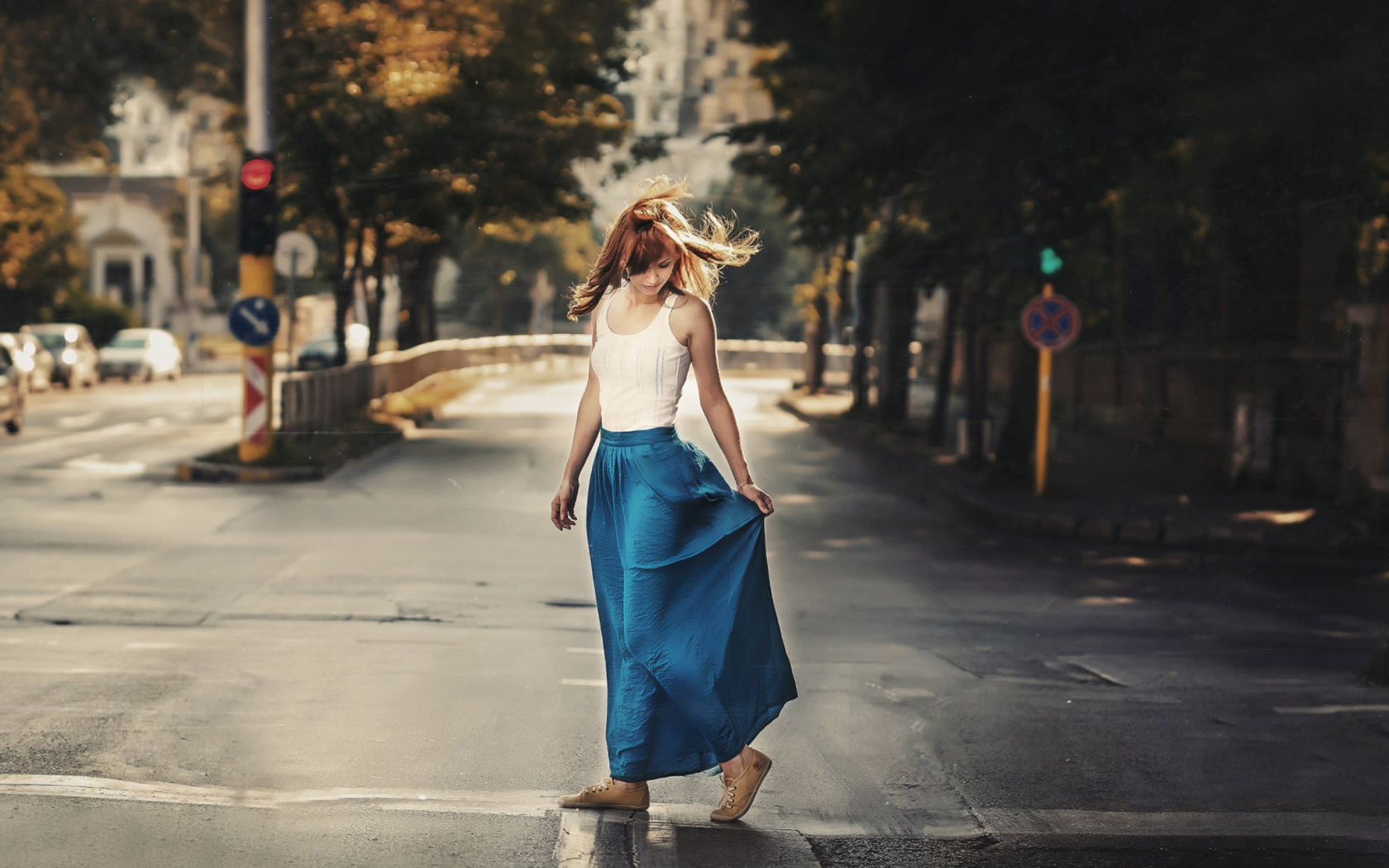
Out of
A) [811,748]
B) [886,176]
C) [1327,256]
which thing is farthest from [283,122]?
[811,748]

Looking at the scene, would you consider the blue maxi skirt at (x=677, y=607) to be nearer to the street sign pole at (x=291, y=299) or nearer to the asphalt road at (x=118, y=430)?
the street sign pole at (x=291, y=299)

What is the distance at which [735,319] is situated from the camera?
564 inches

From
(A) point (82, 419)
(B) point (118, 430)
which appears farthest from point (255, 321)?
(A) point (82, 419)

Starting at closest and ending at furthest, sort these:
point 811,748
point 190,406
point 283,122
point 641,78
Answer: point 811,748, point 641,78, point 283,122, point 190,406

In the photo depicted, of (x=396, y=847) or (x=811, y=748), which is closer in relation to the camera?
(x=396, y=847)

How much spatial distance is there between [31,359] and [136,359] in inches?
218

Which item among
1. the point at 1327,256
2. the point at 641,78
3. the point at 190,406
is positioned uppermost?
the point at 641,78

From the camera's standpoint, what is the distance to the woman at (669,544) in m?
4.71

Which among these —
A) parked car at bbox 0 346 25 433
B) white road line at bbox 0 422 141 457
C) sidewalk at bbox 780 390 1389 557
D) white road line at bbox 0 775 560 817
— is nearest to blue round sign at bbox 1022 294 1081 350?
sidewalk at bbox 780 390 1389 557

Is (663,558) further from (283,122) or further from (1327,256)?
(283,122)

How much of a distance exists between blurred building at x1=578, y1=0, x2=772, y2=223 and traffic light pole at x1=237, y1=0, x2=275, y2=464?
3.73 m

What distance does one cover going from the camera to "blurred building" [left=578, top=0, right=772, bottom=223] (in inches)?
531

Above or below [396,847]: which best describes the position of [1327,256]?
above

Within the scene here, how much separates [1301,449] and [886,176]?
5374 mm
